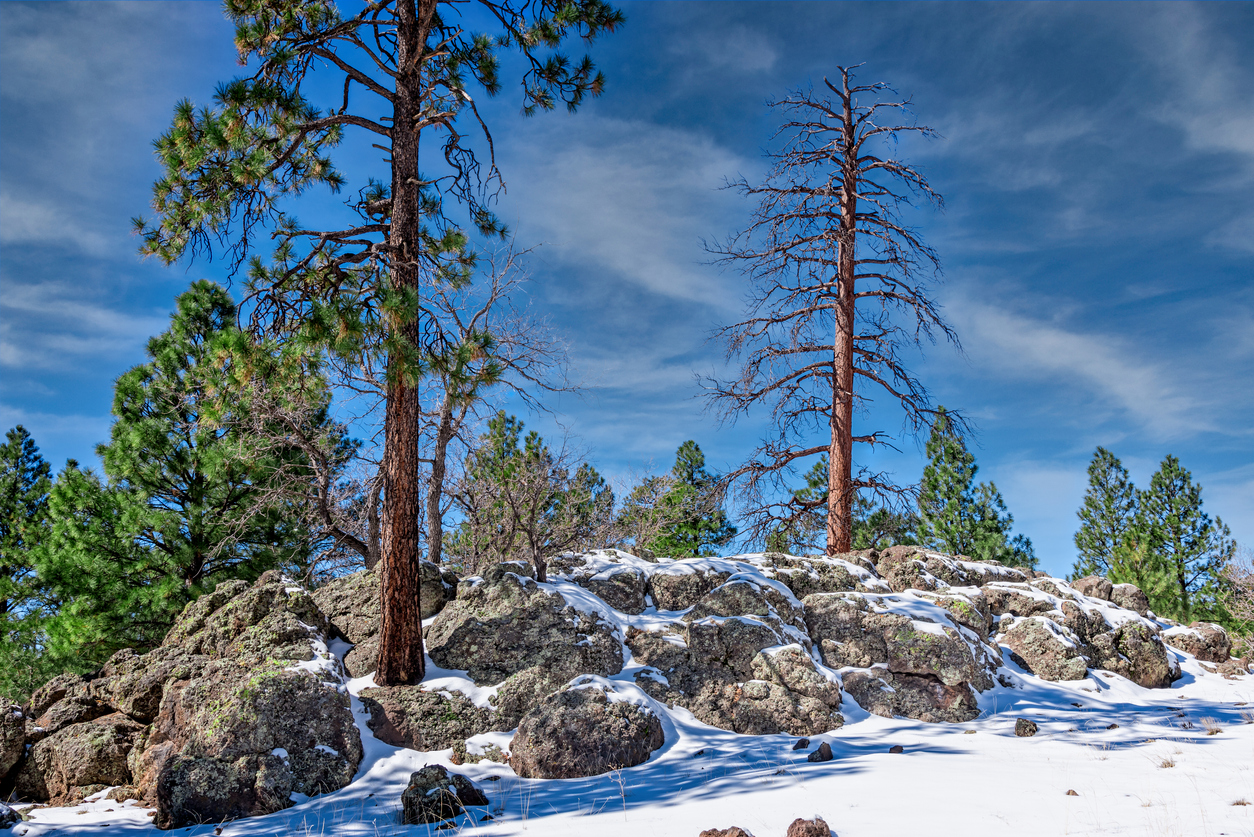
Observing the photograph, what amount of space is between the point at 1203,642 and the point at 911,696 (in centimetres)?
729

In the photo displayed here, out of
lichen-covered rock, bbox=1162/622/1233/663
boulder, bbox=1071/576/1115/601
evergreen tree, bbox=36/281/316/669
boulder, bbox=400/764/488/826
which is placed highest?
evergreen tree, bbox=36/281/316/669

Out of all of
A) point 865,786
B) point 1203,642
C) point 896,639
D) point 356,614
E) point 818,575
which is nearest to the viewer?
point 865,786

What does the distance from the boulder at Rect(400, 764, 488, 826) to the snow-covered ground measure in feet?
0.46

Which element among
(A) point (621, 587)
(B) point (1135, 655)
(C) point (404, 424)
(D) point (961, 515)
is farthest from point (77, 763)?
(D) point (961, 515)

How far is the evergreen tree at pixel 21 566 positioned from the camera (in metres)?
15.7

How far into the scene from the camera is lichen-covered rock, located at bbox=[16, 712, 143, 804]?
7801 millimetres

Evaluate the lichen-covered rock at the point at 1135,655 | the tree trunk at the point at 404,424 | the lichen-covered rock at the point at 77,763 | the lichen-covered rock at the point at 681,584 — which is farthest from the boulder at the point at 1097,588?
the lichen-covered rock at the point at 77,763

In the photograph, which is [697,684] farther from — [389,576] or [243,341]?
[243,341]

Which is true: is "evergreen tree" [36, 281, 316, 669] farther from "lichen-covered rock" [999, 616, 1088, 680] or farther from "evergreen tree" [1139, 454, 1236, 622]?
"evergreen tree" [1139, 454, 1236, 622]

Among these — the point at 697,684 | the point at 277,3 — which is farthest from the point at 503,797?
the point at 277,3

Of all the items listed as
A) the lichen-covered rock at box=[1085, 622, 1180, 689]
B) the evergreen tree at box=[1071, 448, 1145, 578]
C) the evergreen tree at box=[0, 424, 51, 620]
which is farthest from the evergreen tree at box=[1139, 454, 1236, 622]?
the evergreen tree at box=[0, 424, 51, 620]

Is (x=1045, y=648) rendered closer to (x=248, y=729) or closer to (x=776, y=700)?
(x=776, y=700)

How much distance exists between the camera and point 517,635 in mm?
9227

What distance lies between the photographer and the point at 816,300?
568 inches
